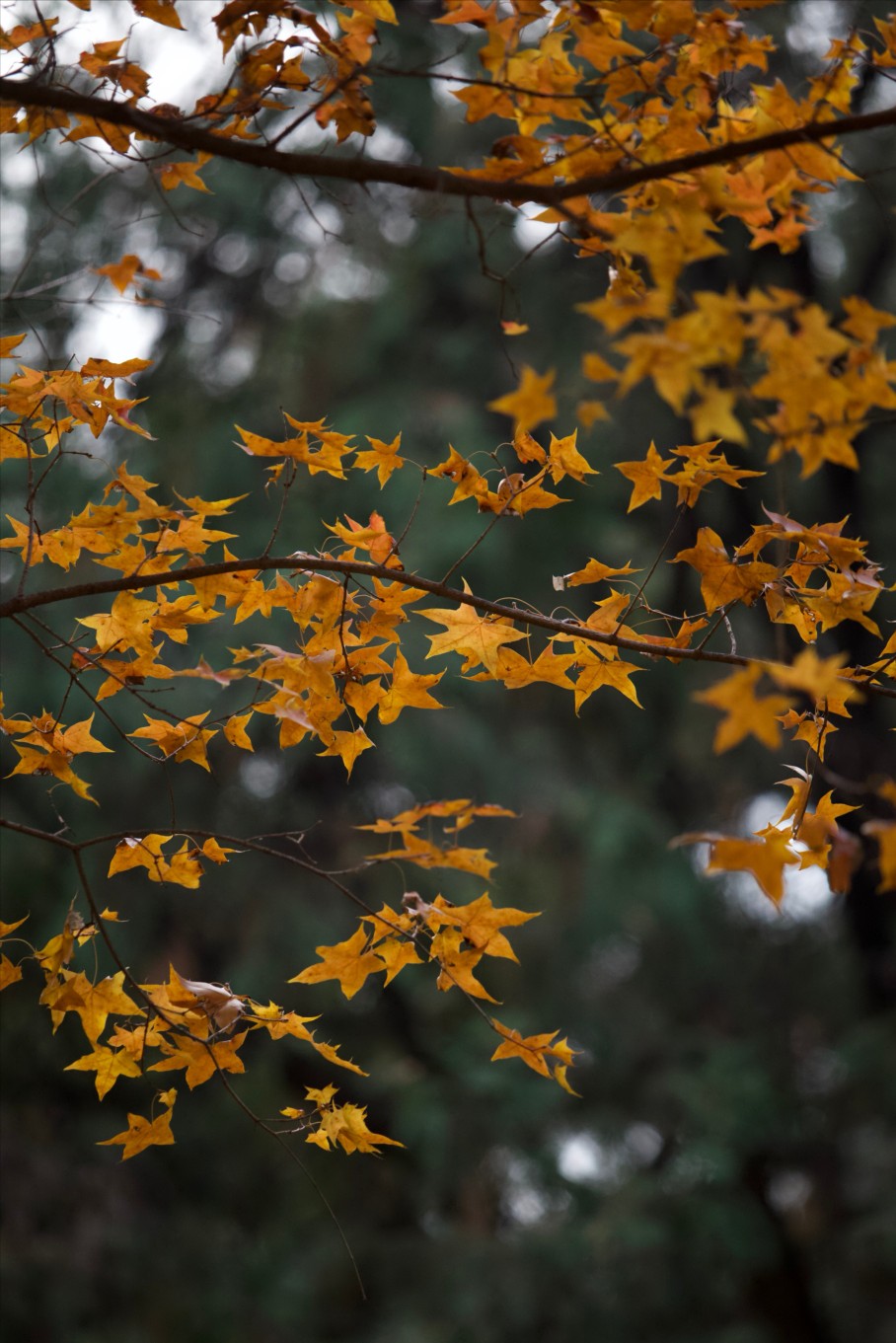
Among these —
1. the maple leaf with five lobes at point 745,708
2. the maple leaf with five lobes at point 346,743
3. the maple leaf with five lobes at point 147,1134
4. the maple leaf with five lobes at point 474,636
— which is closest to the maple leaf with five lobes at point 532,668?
the maple leaf with five lobes at point 474,636

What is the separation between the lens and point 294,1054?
4.11 meters

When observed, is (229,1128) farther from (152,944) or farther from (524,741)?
(524,741)

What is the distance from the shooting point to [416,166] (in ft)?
2.72

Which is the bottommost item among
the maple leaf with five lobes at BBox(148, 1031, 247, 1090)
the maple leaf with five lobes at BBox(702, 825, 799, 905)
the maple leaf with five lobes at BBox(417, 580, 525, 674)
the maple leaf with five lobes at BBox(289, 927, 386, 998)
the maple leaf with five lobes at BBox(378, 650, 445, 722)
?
the maple leaf with five lobes at BBox(148, 1031, 247, 1090)

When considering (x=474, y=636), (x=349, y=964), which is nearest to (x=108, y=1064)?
(x=349, y=964)

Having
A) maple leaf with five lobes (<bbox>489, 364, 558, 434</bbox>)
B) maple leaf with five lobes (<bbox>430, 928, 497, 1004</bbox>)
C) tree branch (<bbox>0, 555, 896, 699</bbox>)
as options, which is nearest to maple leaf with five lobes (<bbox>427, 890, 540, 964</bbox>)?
maple leaf with five lobes (<bbox>430, 928, 497, 1004</bbox>)

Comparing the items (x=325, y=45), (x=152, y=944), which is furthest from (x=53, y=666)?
(x=325, y=45)

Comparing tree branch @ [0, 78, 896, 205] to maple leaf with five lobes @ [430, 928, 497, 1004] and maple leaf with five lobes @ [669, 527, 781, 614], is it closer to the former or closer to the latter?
maple leaf with five lobes @ [669, 527, 781, 614]

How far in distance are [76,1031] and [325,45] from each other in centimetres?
291

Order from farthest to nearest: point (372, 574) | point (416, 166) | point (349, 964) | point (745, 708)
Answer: point (349, 964) < point (372, 574) < point (416, 166) < point (745, 708)

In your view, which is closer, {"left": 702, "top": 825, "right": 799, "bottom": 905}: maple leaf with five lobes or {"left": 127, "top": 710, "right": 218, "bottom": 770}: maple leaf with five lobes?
{"left": 702, "top": 825, "right": 799, "bottom": 905}: maple leaf with five lobes

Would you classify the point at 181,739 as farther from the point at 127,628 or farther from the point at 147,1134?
the point at 147,1134

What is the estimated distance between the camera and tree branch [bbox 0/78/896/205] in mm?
746

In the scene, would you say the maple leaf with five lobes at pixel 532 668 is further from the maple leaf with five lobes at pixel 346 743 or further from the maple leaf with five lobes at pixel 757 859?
the maple leaf with five lobes at pixel 757 859
